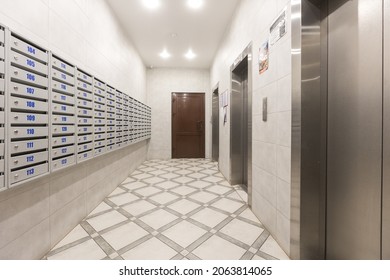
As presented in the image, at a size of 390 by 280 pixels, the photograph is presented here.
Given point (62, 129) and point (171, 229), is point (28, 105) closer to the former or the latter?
point (62, 129)

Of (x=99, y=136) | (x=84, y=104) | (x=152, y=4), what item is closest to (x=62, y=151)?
(x=84, y=104)

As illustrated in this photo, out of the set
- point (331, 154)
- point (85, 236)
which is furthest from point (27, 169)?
point (331, 154)

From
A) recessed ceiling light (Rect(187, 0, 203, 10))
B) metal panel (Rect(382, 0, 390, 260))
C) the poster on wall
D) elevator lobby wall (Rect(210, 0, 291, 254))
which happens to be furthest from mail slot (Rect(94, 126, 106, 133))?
metal panel (Rect(382, 0, 390, 260))

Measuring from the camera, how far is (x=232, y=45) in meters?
2.79

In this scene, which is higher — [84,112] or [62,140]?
[84,112]

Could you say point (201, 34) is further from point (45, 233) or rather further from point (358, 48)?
point (45, 233)

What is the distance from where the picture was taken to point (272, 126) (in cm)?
153

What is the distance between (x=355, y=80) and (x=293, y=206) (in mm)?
889

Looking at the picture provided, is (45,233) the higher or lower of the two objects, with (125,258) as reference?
higher

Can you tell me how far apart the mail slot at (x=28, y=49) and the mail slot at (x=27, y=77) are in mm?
118

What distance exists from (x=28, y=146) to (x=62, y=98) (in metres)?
0.50

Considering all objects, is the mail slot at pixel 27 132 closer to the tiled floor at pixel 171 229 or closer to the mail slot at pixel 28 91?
the mail slot at pixel 28 91

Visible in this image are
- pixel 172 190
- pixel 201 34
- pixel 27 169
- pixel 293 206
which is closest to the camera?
pixel 27 169

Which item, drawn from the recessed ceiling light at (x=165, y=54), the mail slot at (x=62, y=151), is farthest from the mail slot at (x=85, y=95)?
the recessed ceiling light at (x=165, y=54)
